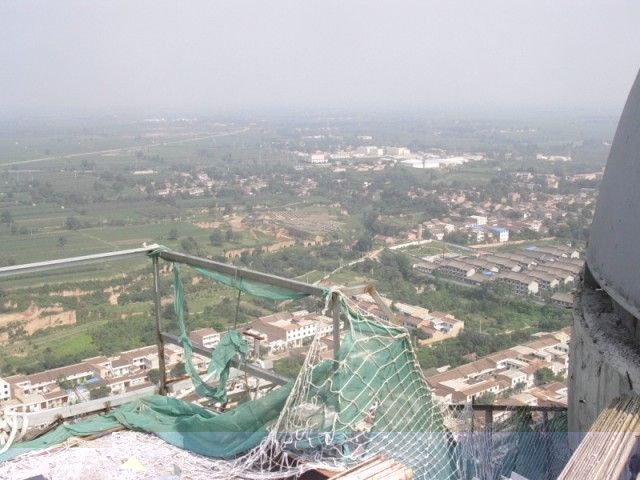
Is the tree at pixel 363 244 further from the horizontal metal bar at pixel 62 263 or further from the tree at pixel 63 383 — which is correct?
the horizontal metal bar at pixel 62 263

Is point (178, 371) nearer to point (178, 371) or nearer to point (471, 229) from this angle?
point (178, 371)

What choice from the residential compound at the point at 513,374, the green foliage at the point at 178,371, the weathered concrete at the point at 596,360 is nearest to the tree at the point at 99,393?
the green foliage at the point at 178,371

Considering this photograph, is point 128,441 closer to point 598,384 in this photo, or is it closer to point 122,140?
point 598,384

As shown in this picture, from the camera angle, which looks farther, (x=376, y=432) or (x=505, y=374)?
(x=505, y=374)

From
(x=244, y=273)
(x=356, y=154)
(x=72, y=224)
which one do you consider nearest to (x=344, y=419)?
(x=244, y=273)

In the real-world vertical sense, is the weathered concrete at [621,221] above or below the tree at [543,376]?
above

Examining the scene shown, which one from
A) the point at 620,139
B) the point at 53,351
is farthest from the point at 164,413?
the point at 53,351
